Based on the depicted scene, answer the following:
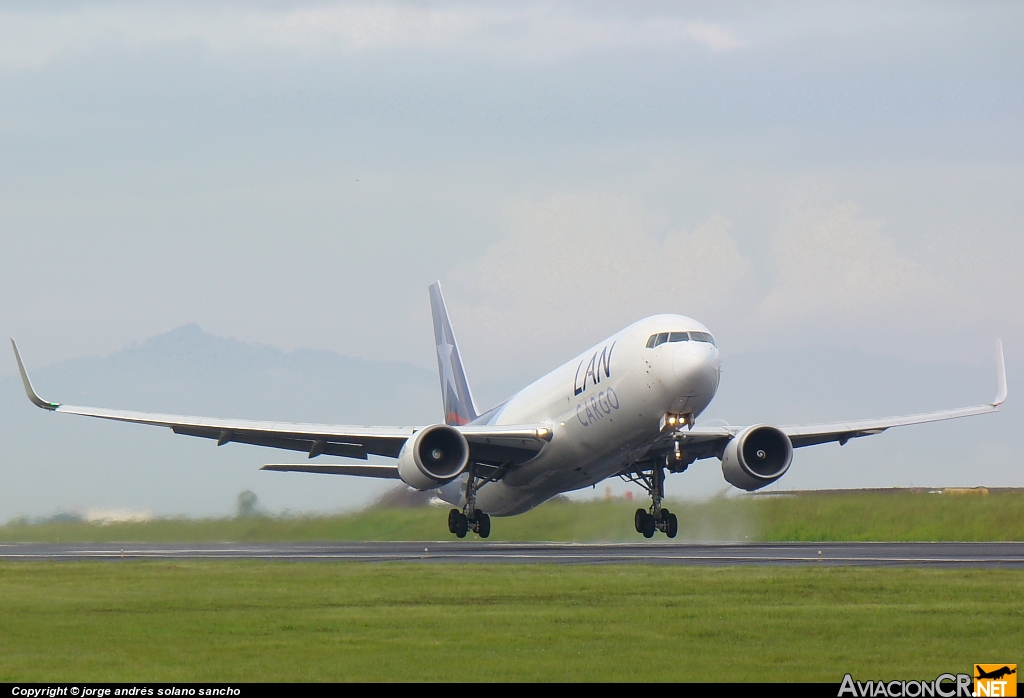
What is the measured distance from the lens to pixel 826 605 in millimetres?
16969

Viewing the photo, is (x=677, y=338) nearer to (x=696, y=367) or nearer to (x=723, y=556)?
(x=696, y=367)

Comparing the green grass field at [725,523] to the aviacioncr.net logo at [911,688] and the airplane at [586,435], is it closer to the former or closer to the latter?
the airplane at [586,435]

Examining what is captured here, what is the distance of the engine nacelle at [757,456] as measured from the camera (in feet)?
110

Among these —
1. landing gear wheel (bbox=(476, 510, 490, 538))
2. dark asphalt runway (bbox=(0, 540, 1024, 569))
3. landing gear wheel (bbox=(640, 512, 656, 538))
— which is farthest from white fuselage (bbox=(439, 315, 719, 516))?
dark asphalt runway (bbox=(0, 540, 1024, 569))

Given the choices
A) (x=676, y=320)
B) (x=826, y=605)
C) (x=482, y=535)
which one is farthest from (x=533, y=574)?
(x=482, y=535)

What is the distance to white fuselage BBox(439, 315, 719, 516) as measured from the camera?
95.5ft

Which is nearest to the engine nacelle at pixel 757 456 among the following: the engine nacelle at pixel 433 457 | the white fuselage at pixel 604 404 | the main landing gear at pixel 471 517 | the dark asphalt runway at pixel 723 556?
the dark asphalt runway at pixel 723 556

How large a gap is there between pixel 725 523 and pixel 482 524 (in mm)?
7165

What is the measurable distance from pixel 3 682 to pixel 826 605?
1037 centimetres

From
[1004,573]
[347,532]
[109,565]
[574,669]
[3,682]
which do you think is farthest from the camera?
[347,532]

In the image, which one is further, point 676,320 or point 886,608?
point 676,320

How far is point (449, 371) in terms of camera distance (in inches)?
1865

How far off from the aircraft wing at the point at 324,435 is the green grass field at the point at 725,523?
2.33 metres

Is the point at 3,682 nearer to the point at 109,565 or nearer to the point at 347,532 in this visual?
the point at 109,565
